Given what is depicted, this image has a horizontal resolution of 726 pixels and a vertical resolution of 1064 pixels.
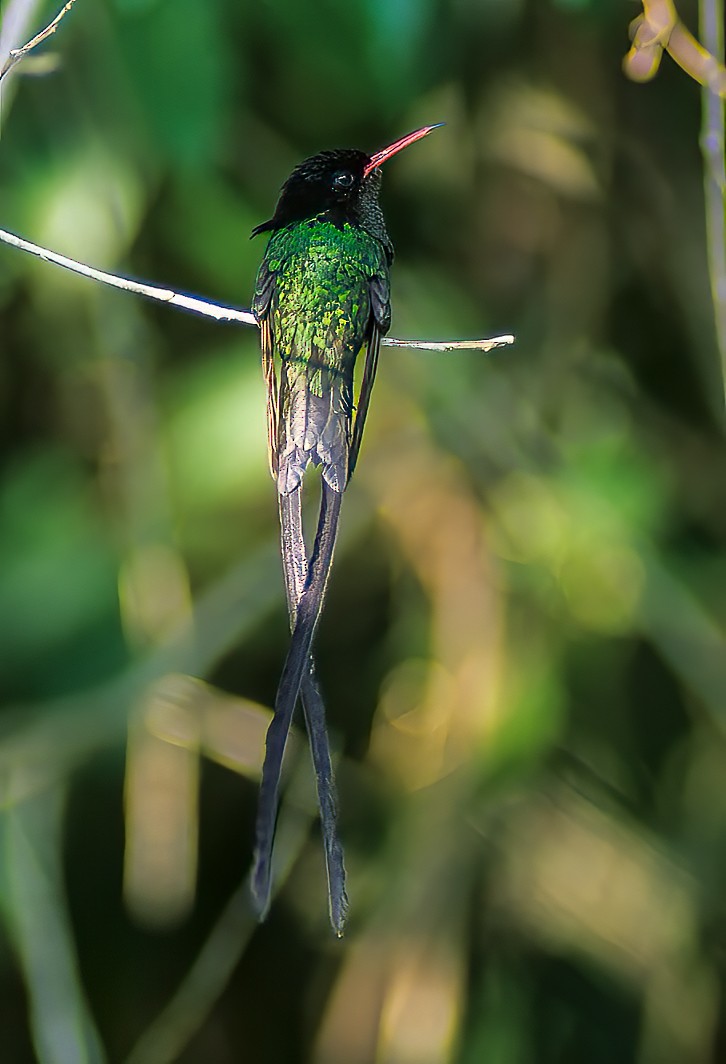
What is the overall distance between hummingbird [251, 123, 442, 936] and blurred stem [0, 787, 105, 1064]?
113 centimetres

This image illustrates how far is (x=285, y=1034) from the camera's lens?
1.96m

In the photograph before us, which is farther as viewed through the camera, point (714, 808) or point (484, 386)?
point (714, 808)

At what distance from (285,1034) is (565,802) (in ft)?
2.19

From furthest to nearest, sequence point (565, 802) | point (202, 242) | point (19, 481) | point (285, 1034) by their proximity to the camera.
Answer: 1. point (285, 1034)
2. point (565, 802)
3. point (19, 481)
4. point (202, 242)

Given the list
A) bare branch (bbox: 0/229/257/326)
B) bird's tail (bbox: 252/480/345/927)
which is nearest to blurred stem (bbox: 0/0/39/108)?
bare branch (bbox: 0/229/257/326)

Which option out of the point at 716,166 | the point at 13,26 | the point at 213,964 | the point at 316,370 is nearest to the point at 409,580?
the point at 213,964

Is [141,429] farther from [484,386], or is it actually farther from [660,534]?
[660,534]

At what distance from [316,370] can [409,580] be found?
1225 mm

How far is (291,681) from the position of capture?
1.22 feet

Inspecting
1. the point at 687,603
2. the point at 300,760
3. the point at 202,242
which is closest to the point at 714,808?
the point at 687,603

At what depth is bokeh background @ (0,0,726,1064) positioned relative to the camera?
147cm

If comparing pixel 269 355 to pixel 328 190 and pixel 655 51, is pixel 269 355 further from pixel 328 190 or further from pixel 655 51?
pixel 655 51

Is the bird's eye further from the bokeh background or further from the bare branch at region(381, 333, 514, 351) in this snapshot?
the bokeh background

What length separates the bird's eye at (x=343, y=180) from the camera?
57 centimetres
